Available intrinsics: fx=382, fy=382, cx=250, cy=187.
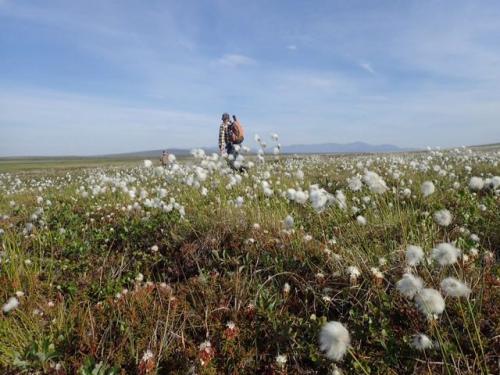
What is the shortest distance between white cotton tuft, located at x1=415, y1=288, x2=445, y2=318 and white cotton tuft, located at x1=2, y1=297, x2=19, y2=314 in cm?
328

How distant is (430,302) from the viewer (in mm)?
2297

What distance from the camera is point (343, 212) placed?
18.0ft

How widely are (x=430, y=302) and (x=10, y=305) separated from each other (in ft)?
11.0

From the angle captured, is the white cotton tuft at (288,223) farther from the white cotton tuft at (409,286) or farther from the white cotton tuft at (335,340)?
the white cotton tuft at (335,340)

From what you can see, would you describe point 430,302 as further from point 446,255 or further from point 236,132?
point 236,132

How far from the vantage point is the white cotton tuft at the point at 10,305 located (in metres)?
3.30

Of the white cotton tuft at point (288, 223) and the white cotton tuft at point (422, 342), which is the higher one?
the white cotton tuft at point (288, 223)

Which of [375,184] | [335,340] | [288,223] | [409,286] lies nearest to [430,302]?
[409,286]

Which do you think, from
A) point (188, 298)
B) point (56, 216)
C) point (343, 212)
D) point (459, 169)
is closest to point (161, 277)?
point (188, 298)

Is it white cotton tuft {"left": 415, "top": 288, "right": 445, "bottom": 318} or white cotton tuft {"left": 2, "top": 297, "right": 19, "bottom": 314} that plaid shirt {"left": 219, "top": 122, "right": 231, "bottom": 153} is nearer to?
white cotton tuft {"left": 2, "top": 297, "right": 19, "bottom": 314}

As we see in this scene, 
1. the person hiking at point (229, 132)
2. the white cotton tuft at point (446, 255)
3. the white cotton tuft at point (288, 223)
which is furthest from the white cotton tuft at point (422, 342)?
the person hiking at point (229, 132)

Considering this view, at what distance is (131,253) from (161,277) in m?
0.97

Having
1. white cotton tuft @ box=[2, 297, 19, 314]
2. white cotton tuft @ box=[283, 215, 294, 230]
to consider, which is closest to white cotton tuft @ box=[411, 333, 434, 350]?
white cotton tuft @ box=[283, 215, 294, 230]

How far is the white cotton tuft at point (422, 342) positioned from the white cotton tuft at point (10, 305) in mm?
3248
